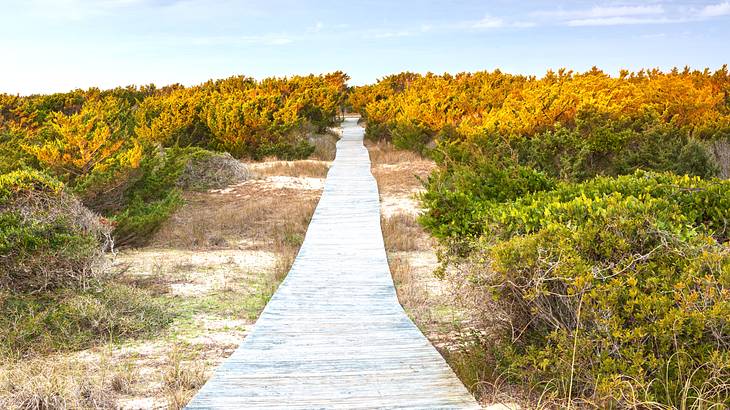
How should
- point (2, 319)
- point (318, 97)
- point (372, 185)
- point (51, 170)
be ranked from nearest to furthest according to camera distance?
point (2, 319)
point (51, 170)
point (372, 185)
point (318, 97)

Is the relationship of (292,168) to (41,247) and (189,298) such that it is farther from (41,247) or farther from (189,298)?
(41,247)

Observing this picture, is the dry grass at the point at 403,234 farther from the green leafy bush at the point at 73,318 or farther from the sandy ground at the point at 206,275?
the green leafy bush at the point at 73,318

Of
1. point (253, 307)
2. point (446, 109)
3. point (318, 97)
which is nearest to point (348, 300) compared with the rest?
point (253, 307)

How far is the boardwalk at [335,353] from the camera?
452cm

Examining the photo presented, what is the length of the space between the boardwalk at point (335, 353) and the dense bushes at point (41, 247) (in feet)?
7.45

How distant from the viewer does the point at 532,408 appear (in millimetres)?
4395

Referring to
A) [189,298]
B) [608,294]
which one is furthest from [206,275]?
[608,294]

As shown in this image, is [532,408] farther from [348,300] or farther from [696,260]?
[348,300]

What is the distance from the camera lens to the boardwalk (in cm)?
452

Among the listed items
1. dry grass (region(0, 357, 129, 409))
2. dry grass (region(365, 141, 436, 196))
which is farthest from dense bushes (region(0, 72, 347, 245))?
dry grass (region(0, 357, 129, 409))

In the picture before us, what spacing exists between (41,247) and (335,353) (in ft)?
12.5

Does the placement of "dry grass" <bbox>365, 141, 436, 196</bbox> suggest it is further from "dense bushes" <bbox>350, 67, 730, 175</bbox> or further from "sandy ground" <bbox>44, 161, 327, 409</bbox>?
"sandy ground" <bbox>44, 161, 327, 409</bbox>

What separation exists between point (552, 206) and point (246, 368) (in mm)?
2988

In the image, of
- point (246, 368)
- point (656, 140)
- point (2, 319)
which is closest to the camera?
point (246, 368)
